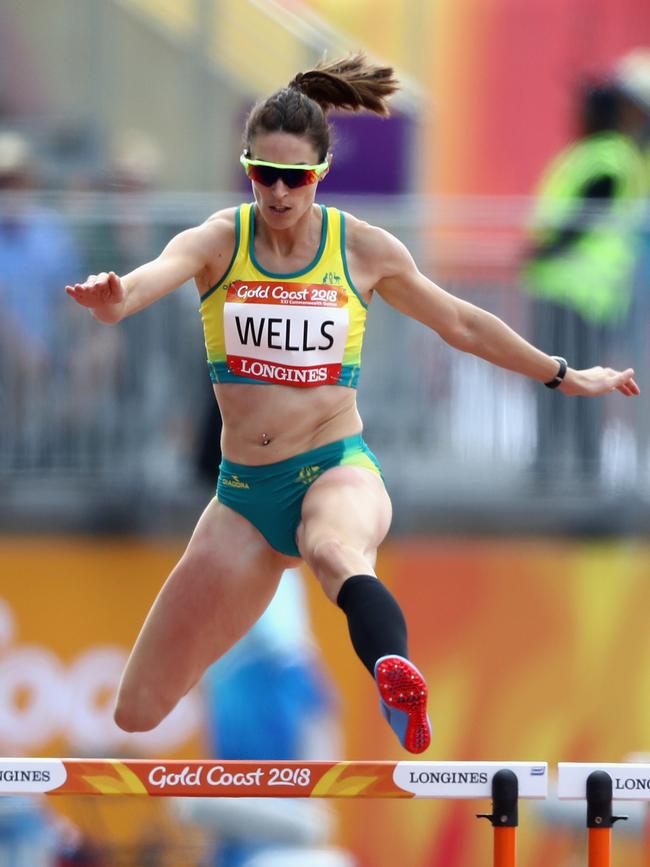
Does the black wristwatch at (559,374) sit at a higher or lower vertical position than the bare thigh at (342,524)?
higher

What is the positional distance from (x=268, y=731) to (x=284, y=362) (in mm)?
4011

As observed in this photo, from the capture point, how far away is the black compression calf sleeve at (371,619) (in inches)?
203

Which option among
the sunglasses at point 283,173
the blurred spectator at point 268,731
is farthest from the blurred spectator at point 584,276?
the sunglasses at point 283,173

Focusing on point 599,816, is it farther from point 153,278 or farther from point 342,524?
point 153,278

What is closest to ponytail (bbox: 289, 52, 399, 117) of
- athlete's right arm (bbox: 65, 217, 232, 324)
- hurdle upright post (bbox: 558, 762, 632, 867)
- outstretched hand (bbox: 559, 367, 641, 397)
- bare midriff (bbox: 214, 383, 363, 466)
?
athlete's right arm (bbox: 65, 217, 232, 324)

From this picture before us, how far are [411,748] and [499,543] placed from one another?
5.39 metres

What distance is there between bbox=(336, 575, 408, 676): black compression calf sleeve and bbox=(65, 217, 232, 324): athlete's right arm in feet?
3.33

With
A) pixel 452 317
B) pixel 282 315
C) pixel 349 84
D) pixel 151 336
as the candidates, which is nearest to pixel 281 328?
pixel 282 315

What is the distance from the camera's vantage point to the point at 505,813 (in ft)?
18.4

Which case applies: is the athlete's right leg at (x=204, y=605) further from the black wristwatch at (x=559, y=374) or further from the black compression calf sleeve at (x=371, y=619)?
the black wristwatch at (x=559, y=374)

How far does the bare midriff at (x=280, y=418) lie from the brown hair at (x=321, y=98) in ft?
2.42

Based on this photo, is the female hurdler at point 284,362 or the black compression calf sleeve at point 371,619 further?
the female hurdler at point 284,362

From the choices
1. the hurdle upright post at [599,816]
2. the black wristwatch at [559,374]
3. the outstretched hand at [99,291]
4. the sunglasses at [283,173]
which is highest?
the sunglasses at [283,173]

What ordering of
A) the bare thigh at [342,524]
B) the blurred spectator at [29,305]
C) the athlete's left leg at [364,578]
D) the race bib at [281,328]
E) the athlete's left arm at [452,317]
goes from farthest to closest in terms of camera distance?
the blurred spectator at [29,305]
the athlete's left arm at [452,317]
the race bib at [281,328]
the bare thigh at [342,524]
the athlete's left leg at [364,578]
